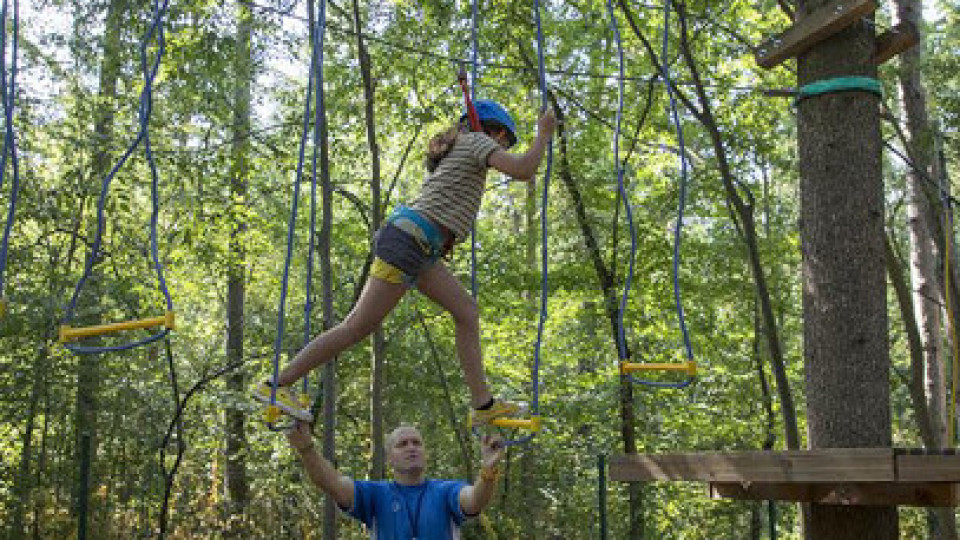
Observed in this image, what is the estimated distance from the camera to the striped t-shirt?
2.46 meters

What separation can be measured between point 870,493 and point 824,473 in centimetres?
30

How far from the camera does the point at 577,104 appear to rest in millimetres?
7609

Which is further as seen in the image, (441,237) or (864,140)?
(864,140)

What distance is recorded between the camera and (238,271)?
23.2 ft

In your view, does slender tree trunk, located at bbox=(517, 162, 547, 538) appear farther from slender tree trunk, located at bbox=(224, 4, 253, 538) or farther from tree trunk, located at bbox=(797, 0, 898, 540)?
tree trunk, located at bbox=(797, 0, 898, 540)

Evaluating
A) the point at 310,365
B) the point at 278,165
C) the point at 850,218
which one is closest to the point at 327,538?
the point at 278,165

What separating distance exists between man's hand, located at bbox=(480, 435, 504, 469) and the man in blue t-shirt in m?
0.15

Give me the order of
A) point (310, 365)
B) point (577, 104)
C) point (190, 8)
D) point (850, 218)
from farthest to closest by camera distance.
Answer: point (577, 104) < point (190, 8) < point (850, 218) < point (310, 365)

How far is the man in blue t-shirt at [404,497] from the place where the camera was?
7.90ft

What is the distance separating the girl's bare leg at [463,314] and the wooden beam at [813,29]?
1.54m

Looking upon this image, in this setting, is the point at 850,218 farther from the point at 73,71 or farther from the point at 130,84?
the point at 73,71

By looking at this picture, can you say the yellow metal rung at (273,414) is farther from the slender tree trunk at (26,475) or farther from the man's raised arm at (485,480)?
the slender tree trunk at (26,475)

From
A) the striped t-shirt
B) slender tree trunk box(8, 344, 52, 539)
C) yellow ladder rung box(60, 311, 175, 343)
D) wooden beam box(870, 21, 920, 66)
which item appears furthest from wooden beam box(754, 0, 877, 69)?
slender tree trunk box(8, 344, 52, 539)

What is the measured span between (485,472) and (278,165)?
211 inches
